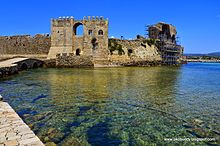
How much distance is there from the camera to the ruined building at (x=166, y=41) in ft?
145

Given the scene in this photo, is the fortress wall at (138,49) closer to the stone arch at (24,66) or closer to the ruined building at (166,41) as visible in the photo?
the ruined building at (166,41)

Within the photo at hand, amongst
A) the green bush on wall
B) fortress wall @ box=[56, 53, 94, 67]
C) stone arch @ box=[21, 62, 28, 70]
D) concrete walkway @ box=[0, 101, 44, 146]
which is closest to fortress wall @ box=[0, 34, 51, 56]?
fortress wall @ box=[56, 53, 94, 67]

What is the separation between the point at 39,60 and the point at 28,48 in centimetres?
663

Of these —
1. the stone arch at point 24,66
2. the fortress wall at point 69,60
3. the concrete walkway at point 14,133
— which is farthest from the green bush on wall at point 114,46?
the concrete walkway at point 14,133

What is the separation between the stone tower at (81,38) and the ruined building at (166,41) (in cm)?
1379

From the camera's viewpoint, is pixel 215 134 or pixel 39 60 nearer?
pixel 215 134

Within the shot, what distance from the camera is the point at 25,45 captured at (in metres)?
36.2

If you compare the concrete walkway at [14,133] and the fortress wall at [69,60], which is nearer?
the concrete walkway at [14,133]

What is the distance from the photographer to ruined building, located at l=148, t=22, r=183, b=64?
4416cm

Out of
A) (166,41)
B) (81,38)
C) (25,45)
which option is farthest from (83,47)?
(166,41)

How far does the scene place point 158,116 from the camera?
7.43 meters

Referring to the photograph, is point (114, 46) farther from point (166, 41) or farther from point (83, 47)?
point (166, 41)

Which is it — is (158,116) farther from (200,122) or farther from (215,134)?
(215,134)

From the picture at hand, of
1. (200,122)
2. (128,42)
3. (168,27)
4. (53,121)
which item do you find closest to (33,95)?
(53,121)
